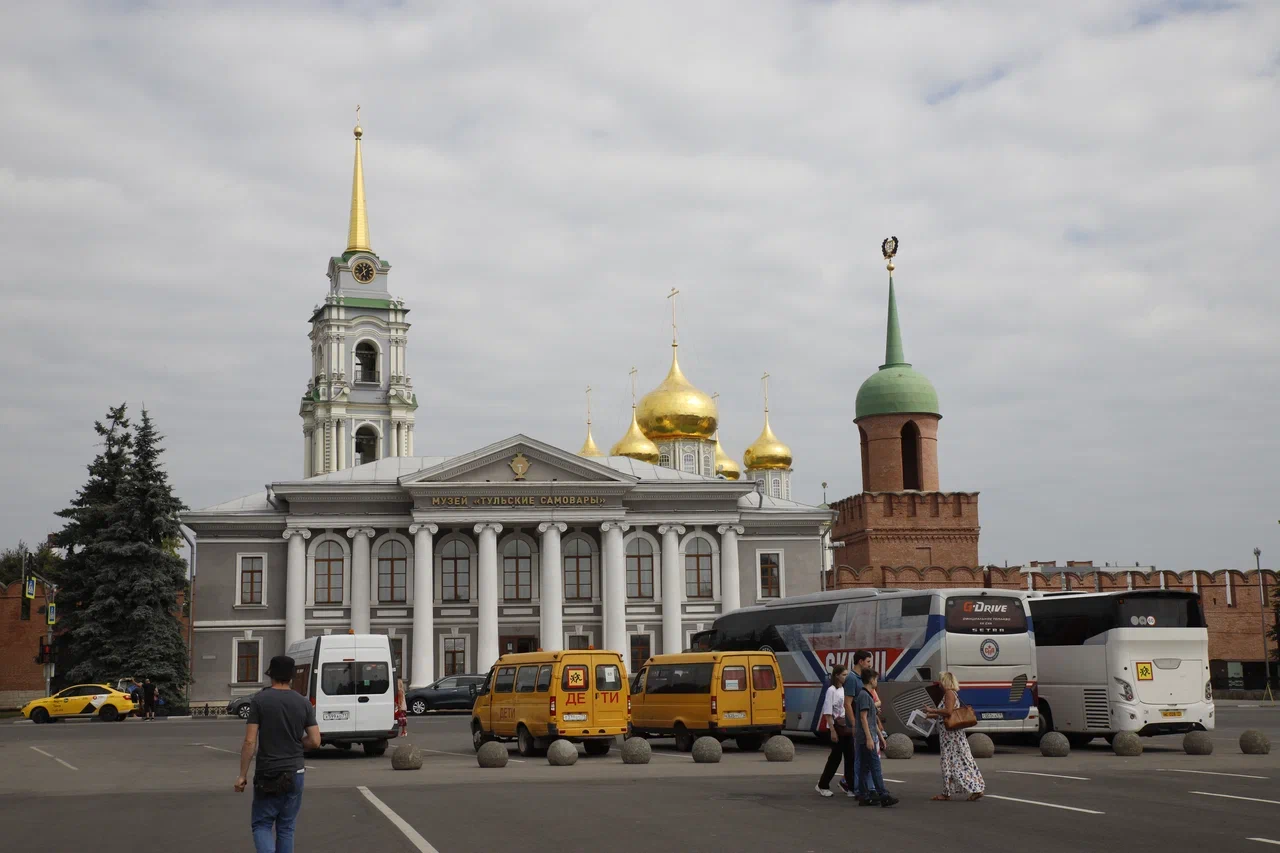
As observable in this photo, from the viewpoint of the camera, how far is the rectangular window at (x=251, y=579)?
183ft

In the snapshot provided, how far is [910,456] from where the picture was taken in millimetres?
63875

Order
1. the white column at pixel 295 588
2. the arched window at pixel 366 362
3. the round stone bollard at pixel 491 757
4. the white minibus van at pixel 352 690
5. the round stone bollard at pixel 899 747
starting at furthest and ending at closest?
1. the arched window at pixel 366 362
2. the white column at pixel 295 588
3. the white minibus van at pixel 352 690
4. the round stone bollard at pixel 899 747
5. the round stone bollard at pixel 491 757

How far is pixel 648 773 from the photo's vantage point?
20.9 m

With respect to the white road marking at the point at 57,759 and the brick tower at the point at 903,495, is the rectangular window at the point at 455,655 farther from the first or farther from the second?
the white road marking at the point at 57,759

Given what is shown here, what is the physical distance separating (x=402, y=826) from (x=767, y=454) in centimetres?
8002

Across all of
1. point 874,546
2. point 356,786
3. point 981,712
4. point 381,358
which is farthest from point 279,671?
point 381,358

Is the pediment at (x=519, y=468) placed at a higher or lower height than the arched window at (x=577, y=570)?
higher

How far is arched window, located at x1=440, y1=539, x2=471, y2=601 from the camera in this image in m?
57.1

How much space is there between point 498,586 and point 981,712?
3500cm

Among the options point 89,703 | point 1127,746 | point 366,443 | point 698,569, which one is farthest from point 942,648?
point 366,443

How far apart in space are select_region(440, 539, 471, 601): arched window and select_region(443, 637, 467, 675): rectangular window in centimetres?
178

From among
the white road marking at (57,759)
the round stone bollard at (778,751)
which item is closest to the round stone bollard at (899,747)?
the round stone bollard at (778,751)

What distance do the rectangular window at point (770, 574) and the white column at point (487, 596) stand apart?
11945 mm

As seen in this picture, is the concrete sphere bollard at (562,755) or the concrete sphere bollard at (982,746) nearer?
the concrete sphere bollard at (562,755)
